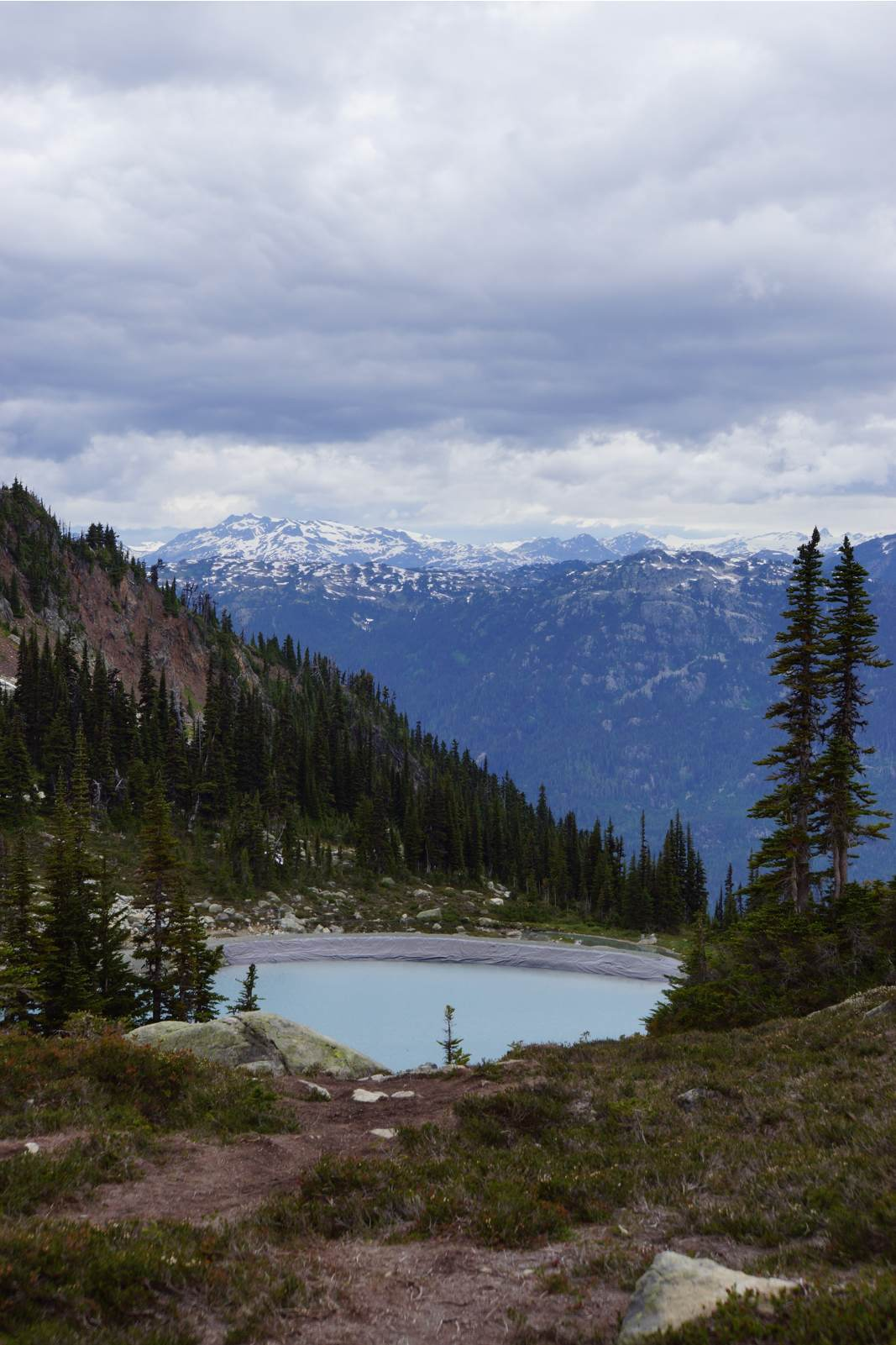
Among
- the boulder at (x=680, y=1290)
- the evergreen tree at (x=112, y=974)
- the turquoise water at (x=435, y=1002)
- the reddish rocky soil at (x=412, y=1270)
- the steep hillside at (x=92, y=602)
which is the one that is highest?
the steep hillside at (x=92, y=602)

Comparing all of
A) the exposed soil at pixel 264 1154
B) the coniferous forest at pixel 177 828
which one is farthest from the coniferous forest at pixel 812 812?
the coniferous forest at pixel 177 828

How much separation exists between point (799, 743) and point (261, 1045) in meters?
24.7

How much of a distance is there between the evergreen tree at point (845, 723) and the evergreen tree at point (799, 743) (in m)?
0.48

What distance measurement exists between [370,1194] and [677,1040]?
1262cm

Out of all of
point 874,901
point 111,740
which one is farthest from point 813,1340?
point 111,740

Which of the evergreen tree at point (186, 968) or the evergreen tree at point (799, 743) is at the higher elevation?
the evergreen tree at point (799, 743)

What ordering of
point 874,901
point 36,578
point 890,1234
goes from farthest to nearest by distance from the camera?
point 36,578 < point 874,901 < point 890,1234

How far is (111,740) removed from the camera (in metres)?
86.5

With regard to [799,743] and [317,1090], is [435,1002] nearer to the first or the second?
[799,743]

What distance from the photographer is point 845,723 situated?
104 ft

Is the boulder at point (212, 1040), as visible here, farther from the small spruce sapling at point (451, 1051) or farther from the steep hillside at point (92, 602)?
the steep hillside at point (92, 602)

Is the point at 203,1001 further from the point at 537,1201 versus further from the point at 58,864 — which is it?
the point at 537,1201

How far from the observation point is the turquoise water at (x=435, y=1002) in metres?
43.6

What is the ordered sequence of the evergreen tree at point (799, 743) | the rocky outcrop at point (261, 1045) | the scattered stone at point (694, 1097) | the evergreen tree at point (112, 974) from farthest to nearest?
the evergreen tree at point (799, 743)
the evergreen tree at point (112, 974)
the rocky outcrop at point (261, 1045)
the scattered stone at point (694, 1097)
